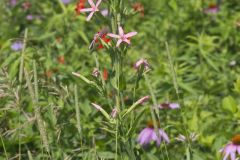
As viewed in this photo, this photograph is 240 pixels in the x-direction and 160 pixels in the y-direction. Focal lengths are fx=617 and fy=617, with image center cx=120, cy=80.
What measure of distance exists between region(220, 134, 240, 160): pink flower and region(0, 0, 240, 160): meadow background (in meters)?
0.09

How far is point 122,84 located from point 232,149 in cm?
61

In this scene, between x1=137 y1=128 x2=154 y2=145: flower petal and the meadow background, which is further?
x1=137 y1=128 x2=154 y2=145: flower petal

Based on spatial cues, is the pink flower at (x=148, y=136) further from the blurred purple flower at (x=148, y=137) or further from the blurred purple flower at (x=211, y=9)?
the blurred purple flower at (x=211, y=9)

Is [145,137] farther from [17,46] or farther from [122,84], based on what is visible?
[17,46]

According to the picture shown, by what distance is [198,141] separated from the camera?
2.67 m

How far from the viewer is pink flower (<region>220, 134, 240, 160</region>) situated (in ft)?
6.95

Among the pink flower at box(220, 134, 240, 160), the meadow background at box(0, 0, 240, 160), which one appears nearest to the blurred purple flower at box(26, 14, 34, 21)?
the meadow background at box(0, 0, 240, 160)

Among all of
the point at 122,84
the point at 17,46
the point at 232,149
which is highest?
the point at 122,84

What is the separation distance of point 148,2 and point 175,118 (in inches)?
80.2

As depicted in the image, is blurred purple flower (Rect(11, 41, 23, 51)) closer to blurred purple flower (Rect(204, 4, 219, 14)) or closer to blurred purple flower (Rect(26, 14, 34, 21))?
blurred purple flower (Rect(26, 14, 34, 21))

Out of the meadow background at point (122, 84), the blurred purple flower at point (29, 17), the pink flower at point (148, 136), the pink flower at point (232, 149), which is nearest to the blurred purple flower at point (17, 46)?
the meadow background at point (122, 84)

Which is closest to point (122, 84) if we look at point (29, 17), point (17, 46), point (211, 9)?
point (17, 46)

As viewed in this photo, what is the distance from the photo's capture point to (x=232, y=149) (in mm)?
2164

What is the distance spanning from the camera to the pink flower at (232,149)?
83.4 inches
